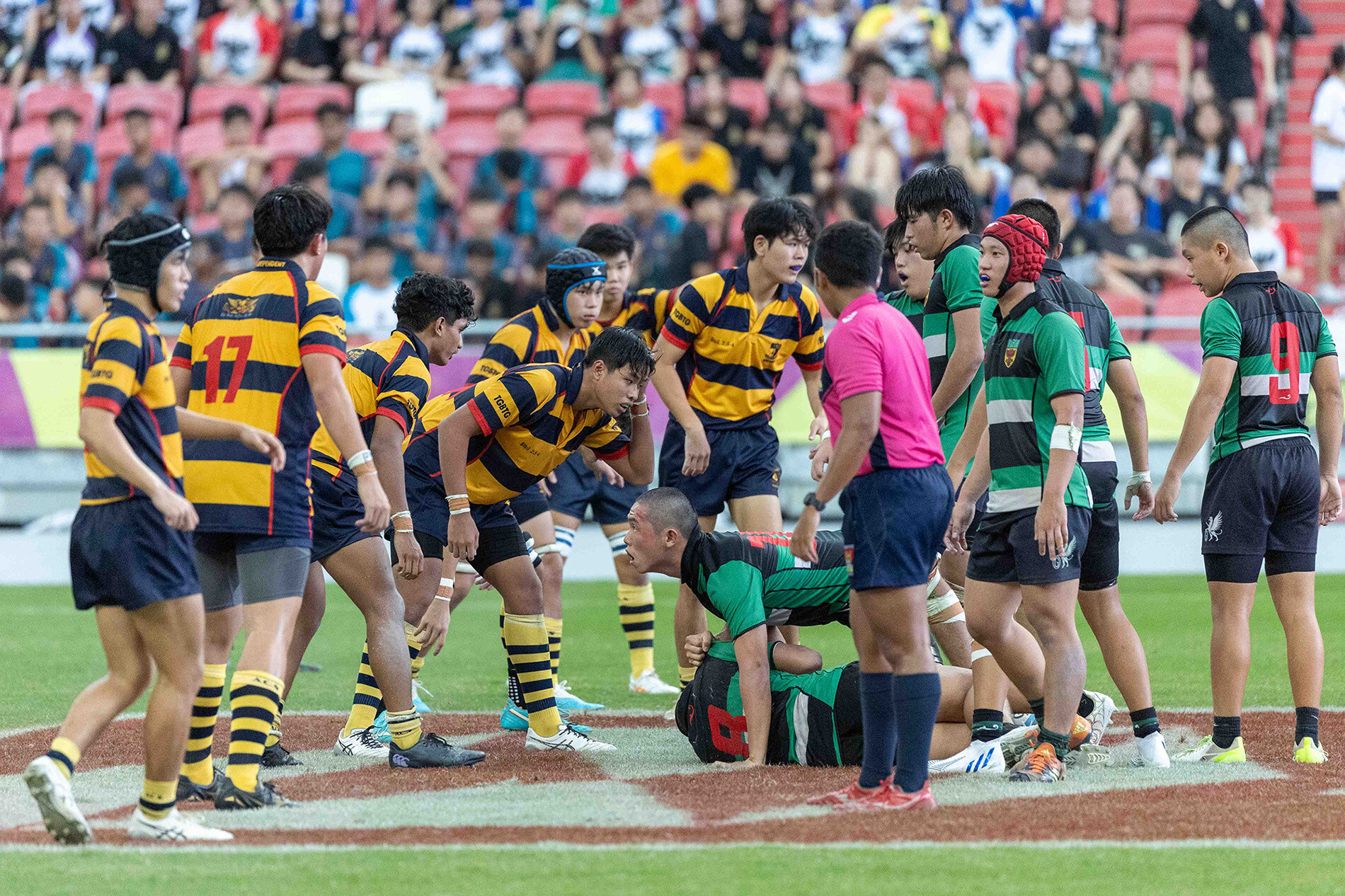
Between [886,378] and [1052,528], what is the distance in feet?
3.11

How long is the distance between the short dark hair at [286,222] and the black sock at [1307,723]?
4364 millimetres

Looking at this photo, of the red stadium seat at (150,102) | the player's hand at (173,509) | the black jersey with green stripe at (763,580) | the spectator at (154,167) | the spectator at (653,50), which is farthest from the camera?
the red stadium seat at (150,102)

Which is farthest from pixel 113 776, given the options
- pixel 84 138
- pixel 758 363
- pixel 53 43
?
pixel 53 43

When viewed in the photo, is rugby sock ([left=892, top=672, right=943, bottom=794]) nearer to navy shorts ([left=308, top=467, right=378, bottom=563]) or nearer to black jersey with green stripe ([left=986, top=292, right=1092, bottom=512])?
black jersey with green stripe ([left=986, top=292, right=1092, bottom=512])

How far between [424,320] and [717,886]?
3288 millimetres

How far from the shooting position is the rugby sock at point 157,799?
4.69m

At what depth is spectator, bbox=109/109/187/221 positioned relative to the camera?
57.6 ft

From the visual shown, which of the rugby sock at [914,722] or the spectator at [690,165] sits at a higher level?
the spectator at [690,165]

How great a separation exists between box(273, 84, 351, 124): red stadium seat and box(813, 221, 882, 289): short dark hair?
49.1 feet

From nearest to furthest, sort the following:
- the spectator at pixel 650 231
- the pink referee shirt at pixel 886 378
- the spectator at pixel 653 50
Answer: the pink referee shirt at pixel 886 378 < the spectator at pixel 650 231 < the spectator at pixel 653 50

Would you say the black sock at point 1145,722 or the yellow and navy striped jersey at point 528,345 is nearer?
the black sock at point 1145,722

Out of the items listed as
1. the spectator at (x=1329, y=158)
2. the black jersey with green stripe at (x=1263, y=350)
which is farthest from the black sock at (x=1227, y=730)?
the spectator at (x=1329, y=158)

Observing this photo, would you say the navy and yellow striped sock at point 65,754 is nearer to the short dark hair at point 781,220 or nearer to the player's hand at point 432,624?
the player's hand at point 432,624

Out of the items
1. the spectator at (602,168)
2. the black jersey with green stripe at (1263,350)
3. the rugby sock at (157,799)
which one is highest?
the spectator at (602,168)
